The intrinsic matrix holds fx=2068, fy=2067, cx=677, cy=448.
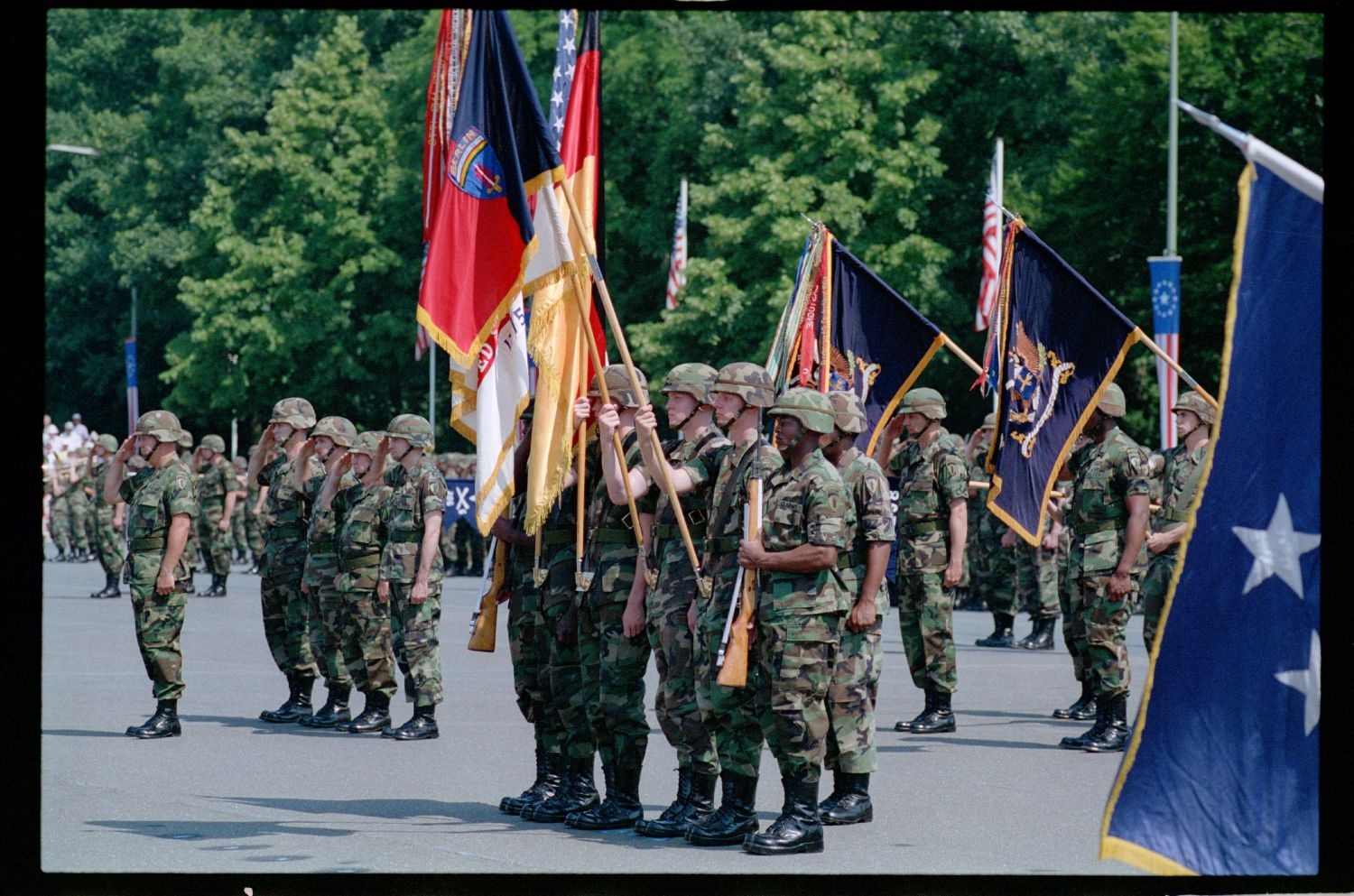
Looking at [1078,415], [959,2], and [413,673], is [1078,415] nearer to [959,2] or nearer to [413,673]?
[413,673]

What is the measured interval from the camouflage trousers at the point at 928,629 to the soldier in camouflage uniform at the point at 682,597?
4025 millimetres

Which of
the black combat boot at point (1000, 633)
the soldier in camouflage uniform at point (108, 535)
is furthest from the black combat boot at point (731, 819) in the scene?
the soldier in camouflage uniform at point (108, 535)

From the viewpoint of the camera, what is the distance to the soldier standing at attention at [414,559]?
13.3 meters

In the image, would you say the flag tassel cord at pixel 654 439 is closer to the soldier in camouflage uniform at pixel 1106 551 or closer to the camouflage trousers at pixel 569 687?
the camouflage trousers at pixel 569 687

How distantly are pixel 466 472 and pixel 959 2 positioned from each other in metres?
27.7

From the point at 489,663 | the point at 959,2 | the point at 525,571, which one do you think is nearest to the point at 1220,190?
the point at 489,663

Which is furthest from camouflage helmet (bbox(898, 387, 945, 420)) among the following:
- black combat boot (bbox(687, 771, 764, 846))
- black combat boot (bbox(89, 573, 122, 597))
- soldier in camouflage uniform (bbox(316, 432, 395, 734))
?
black combat boot (bbox(89, 573, 122, 597))

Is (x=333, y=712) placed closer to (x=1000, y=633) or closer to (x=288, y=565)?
(x=288, y=565)

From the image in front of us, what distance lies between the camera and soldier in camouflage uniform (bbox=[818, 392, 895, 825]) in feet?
32.1

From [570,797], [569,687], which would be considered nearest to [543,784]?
[570,797]

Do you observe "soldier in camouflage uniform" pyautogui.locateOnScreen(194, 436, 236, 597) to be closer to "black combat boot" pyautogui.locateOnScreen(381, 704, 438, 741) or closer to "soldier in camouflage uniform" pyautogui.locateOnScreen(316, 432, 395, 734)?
"soldier in camouflage uniform" pyautogui.locateOnScreen(316, 432, 395, 734)

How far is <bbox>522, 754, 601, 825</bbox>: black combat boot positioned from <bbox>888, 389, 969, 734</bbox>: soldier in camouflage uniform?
381 cm

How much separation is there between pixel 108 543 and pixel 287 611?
12.5 metres

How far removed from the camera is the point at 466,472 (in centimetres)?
3397
